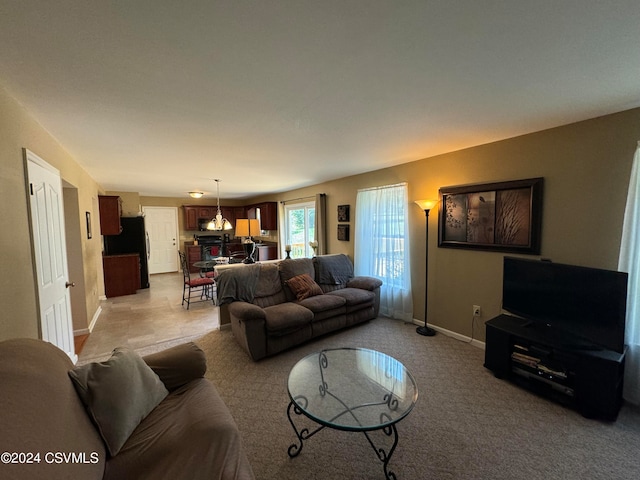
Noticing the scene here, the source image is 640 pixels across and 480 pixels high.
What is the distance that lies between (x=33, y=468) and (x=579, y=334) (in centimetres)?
328

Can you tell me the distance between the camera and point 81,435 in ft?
3.58

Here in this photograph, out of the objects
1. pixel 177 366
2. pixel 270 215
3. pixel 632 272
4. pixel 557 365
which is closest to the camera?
pixel 177 366

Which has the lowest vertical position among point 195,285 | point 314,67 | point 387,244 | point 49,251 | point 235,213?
point 195,285

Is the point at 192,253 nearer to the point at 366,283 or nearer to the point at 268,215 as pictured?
the point at 268,215

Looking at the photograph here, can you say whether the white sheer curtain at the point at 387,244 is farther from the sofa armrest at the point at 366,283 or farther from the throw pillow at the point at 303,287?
the throw pillow at the point at 303,287

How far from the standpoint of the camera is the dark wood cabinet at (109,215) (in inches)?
213

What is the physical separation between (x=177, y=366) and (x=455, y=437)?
1.94m

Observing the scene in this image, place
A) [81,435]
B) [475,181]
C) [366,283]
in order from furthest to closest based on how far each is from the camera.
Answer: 1. [366,283]
2. [475,181]
3. [81,435]

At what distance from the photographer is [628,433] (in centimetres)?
184

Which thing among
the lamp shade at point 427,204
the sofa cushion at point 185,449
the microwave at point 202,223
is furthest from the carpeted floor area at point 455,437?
the microwave at point 202,223

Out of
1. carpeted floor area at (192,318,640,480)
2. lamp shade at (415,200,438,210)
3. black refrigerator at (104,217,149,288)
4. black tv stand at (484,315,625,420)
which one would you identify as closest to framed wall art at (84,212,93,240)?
black refrigerator at (104,217,149,288)

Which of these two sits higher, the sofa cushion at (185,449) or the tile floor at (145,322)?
the sofa cushion at (185,449)

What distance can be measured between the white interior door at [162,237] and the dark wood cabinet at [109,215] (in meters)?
2.36

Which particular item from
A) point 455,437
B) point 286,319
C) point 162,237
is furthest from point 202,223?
point 455,437
